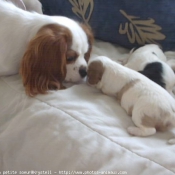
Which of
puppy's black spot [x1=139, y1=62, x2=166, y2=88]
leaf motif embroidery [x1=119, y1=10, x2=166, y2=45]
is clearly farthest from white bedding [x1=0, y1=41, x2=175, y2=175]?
leaf motif embroidery [x1=119, y1=10, x2=166, y2=45]

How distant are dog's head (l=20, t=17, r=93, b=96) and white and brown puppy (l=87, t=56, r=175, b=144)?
0.26 ft

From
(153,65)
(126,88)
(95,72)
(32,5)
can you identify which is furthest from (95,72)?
(32,5)

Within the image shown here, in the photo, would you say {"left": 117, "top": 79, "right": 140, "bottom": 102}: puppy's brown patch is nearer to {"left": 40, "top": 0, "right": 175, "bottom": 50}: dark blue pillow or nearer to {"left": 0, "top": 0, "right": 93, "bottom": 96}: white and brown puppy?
{"left": 0, "top": 0, "right": 93, "bottom": 96}: white and brown puppy

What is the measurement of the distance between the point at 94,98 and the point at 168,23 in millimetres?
563

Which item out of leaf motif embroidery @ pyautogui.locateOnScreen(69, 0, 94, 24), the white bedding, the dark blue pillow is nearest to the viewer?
the white bedding

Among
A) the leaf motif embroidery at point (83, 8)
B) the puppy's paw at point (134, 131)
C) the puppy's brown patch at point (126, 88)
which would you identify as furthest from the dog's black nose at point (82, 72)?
the leaf motif embroidery at point (83, 8)

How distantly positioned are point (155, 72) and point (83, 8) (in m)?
0.52

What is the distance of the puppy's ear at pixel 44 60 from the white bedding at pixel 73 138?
5cm

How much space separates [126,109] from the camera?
0.96 meters

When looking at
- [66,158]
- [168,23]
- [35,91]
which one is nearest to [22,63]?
[35,91]

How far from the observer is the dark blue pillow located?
1.33m

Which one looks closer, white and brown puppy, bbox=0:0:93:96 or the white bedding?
the white bedding

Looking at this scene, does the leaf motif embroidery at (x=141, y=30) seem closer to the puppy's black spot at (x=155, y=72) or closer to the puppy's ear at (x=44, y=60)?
the puppy's black spot at (x=155, y=72)

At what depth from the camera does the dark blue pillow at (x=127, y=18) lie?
133 centimetres
